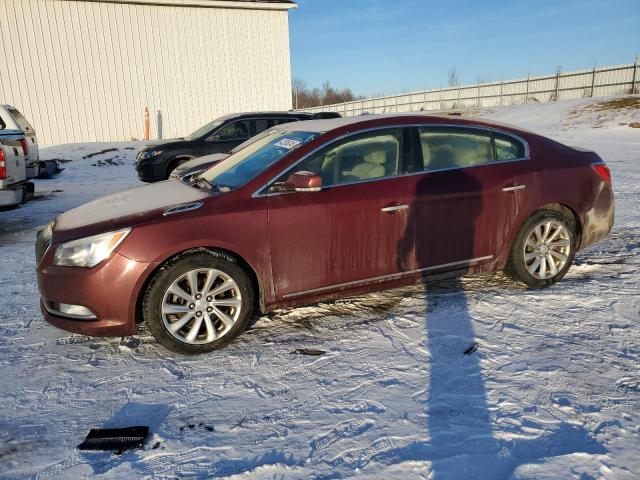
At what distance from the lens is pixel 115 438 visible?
253 centimetres

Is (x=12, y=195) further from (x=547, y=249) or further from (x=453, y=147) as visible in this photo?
Answer: (x=547, y=249)

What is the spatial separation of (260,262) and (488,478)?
1.98m

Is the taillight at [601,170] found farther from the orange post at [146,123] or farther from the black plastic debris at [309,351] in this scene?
the orange post at [146,123]

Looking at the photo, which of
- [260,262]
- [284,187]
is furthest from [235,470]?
[284,187]

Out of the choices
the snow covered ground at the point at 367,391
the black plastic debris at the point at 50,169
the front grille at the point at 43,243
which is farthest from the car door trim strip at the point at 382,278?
the black plastic debris at the point at 50,169

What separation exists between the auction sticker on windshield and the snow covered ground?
1382mm

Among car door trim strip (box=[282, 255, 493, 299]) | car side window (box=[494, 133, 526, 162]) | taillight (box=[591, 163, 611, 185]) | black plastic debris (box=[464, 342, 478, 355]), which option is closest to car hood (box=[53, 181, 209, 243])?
car door trim strip (box=[282, 255, 493, 299])

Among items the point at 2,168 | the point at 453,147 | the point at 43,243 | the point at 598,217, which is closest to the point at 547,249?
the point at 598,217

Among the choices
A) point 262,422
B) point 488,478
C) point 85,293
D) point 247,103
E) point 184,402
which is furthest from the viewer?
point 247,103

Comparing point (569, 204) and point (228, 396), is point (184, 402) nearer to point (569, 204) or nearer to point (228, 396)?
point (228, 396)

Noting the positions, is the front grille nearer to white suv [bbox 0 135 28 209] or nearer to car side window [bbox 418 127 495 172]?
car side window [bbox 418 127 495 172]

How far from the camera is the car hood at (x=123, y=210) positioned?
10.8ft

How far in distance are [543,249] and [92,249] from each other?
3.68m

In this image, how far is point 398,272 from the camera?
12.7ft
